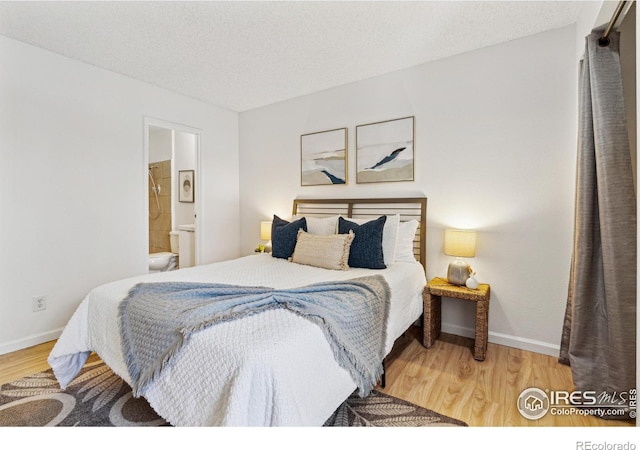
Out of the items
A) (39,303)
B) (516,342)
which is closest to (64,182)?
(39,303)

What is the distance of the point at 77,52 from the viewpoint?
2.83 m

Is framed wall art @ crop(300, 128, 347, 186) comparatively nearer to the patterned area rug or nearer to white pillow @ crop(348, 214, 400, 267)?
white pillow @ crop(348, 214, 400, 267)

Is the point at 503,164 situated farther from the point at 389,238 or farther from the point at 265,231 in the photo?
the point at 265,231

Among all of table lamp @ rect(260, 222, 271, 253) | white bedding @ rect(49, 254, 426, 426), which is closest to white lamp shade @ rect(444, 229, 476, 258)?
white bedding @ rect(49, 254, 426, 426)

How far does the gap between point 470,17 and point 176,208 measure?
4.77 metres

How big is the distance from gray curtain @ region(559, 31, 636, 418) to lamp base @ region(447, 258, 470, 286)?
2.56 ft

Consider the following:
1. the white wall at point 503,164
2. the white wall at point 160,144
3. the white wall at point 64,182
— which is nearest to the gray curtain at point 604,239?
the white wall at point 503,164

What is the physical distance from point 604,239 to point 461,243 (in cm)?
98

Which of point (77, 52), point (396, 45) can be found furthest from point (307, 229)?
point (77, 52)

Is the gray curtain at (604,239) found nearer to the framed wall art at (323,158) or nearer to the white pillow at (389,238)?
the white pillow at (389,238)

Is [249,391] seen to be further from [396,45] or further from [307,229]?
[396,45]

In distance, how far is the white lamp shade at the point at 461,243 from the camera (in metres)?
2.63

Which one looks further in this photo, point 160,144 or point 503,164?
point 160,144

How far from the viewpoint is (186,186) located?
5.17 m
